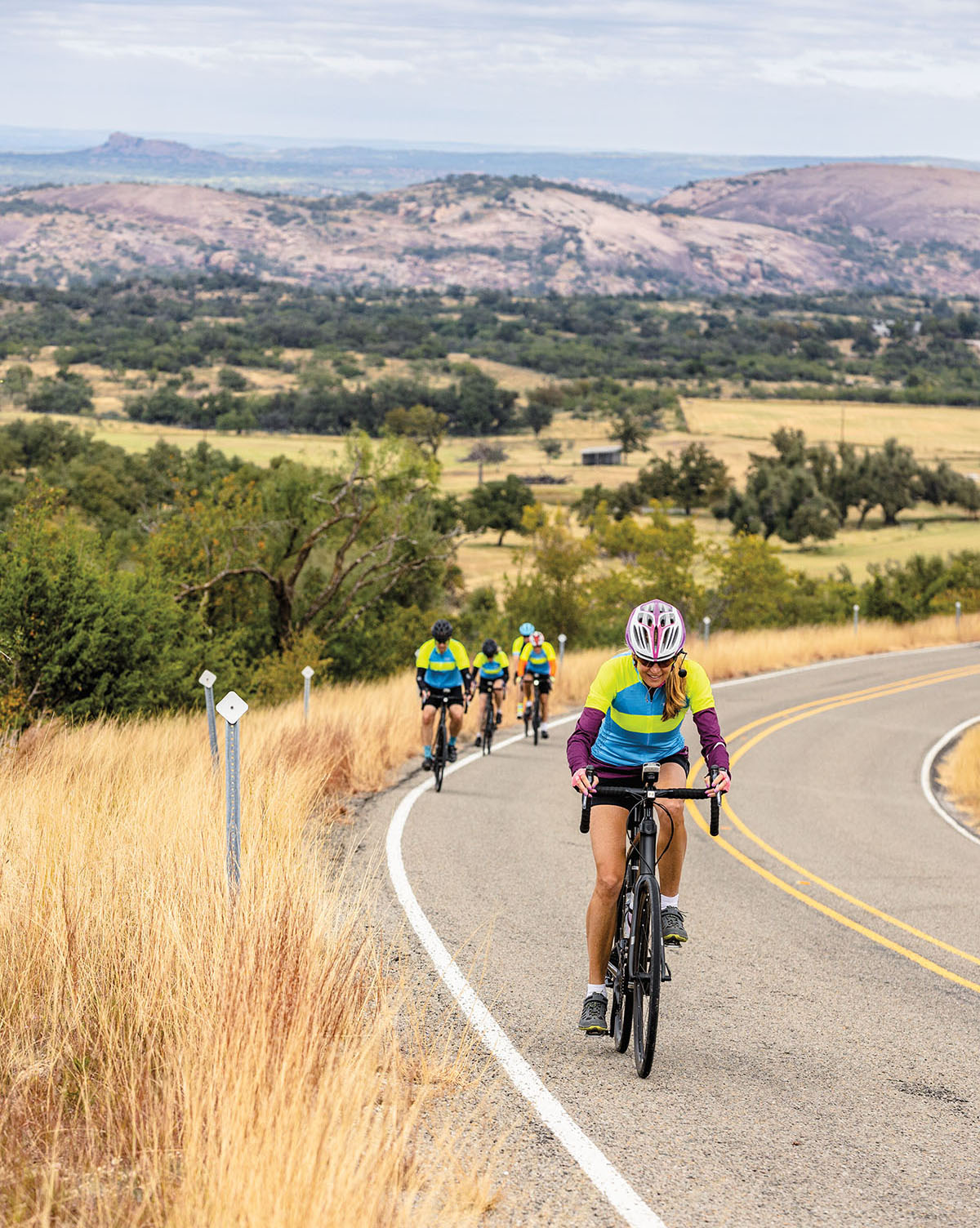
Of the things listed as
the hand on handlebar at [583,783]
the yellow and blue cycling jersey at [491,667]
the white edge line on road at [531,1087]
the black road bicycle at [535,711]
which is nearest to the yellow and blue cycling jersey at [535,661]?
the black road bicycle at [535,711]

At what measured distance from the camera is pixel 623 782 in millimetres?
6121

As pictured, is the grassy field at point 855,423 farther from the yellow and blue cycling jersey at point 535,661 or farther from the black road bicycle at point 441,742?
the black road bicycle at point 441,742

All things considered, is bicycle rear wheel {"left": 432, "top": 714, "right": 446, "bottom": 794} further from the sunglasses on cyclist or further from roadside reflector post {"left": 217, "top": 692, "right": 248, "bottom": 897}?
the sunglasses on cyclist

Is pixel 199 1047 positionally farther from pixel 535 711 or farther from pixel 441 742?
pixel 535 711

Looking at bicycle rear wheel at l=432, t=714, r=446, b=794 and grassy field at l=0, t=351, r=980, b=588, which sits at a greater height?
bicycle rear wheel at l=432, t=714, r=446, b=794

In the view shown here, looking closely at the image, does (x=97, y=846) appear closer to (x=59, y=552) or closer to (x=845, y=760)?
(x=59, y=552)

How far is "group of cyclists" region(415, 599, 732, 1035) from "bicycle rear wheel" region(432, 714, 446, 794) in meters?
8.49

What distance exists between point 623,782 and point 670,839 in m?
0.37

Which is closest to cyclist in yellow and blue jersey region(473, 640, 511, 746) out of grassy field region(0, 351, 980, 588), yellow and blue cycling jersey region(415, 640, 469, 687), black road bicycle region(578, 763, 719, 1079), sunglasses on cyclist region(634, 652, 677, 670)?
yellow and blue cycling jersey region(415, 640, 469, 687)

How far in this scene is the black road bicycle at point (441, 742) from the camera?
14.8 metres

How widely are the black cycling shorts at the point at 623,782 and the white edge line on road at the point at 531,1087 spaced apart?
1175 millimetres

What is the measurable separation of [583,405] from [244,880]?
15644 centimetres

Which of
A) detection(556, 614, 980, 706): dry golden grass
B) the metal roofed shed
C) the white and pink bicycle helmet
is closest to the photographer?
the white and pink bicycle helmet

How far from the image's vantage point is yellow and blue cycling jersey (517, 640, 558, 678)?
18.8 m
